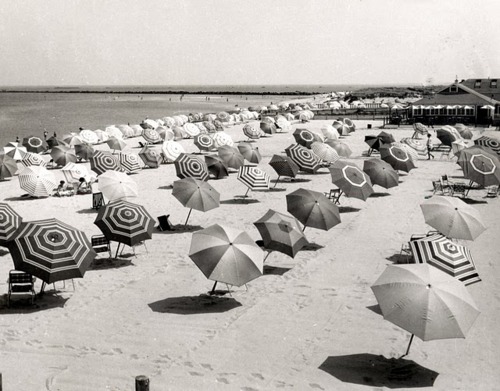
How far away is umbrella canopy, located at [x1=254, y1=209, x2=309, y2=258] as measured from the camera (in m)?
12.1

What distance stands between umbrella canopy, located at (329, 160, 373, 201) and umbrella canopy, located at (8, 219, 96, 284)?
8.99 m

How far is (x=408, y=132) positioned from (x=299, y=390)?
3932 centimetres

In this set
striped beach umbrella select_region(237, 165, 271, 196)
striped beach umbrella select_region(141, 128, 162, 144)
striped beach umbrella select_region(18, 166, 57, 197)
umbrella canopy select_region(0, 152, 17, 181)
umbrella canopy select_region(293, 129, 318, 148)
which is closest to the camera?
striped beach umbrella select_region(237, 165, 271, 196)

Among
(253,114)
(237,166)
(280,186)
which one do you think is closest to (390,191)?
(280,186)

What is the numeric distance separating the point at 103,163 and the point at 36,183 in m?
3.22

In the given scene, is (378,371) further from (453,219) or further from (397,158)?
(397,158)

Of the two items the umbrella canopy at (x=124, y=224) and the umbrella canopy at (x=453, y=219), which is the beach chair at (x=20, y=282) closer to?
the umbrella canopy at (x=124, y=224)

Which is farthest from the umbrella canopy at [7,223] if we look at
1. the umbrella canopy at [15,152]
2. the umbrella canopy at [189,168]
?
the umbrella canopy at [15,152]

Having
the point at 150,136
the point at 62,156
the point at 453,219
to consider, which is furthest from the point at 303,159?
the point at 150,136

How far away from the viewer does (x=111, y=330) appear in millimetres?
9766

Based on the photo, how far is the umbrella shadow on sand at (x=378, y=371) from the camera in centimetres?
828

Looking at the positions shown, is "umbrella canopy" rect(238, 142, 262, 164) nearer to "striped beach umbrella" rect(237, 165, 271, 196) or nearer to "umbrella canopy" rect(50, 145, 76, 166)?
"striped beach umbrella" rect(237, 165, 271, 196)

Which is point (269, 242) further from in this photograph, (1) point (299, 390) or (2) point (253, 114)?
(2) point (253, 114)

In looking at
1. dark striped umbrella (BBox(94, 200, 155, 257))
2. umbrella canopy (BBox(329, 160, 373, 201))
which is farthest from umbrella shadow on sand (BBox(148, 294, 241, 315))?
umbrella canopy (BBox(329, 160, 373, 201))
